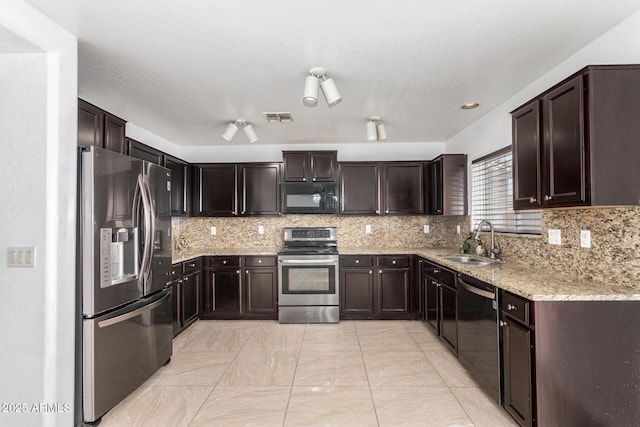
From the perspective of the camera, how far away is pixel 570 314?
1.73 meters

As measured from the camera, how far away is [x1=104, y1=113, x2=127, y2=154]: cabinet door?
2457 mm

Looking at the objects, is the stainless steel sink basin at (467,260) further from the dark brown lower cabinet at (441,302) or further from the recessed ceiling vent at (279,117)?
the recessed ceiling vent at (279,117)

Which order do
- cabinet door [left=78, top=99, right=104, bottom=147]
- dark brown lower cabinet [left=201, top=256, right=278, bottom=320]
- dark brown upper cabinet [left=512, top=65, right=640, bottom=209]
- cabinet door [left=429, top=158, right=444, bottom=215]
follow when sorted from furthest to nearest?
dark brown lower cabinet [left=201, top=256, right=278, bottom=320]
cabinet door [left=429, top=158, right=444, bottom=215]
cabinet door [left=78, top=99, right=104, bottom=147]
dark brown upper cabinet [left=512, top=65, right=640, bottom=209]

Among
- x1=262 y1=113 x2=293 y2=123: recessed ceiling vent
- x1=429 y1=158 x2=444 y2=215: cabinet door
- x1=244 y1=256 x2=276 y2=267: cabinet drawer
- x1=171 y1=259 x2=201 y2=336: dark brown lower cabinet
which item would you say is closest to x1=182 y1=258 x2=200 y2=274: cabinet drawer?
x1=171 y1=259 x2=201 y2=336: dark brown lower cabinet

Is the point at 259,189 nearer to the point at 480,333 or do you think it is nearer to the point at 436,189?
the point at 436,189

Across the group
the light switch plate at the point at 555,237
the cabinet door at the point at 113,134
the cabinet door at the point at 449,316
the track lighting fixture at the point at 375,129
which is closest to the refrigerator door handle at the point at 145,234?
the cabinet door at the point at 113,134

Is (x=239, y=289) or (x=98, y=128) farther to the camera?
(x=239, y=289)

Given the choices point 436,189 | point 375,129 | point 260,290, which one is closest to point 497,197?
point 436,189

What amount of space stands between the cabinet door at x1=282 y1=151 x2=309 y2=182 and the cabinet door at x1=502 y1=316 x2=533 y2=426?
296 cm

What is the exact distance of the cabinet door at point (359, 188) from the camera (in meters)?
4.40

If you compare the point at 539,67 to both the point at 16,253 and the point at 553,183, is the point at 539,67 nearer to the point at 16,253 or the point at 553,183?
the point at 553,183

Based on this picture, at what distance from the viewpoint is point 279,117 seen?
347 cm

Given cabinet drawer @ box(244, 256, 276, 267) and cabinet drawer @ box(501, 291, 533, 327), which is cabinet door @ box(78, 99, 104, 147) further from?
cabinet drawer @ box(501, 291, 533, 327)

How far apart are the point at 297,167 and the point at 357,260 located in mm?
1502
